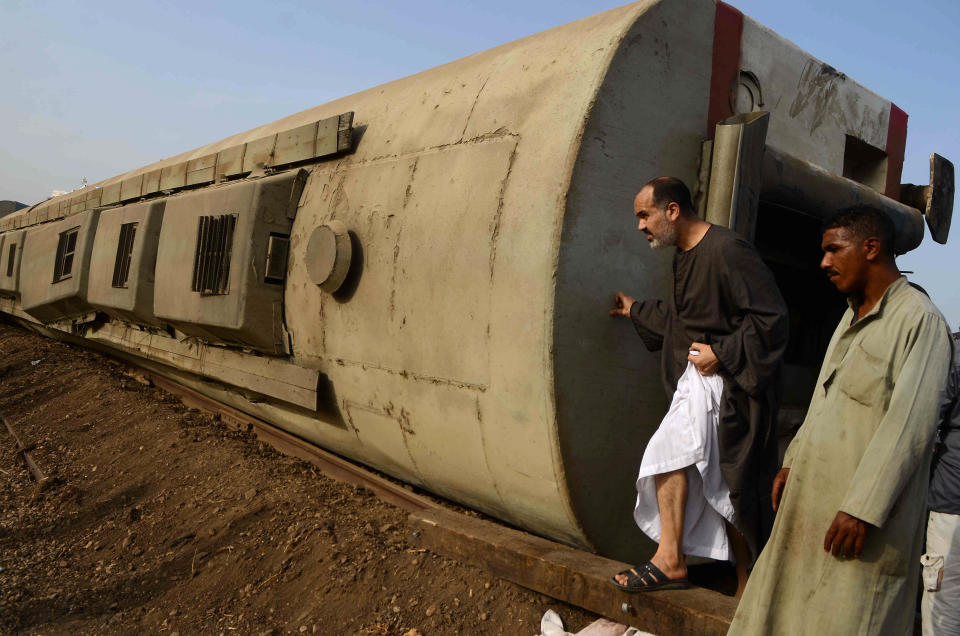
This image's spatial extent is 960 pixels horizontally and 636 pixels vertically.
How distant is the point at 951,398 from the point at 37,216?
10330 mm

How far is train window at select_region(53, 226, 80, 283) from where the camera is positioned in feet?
23.4

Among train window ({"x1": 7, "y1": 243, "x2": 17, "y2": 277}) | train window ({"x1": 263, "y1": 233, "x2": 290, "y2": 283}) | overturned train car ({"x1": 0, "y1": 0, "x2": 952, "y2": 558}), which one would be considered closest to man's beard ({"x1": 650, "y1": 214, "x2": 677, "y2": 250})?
overturned train car ({"x1": 0, "y1": 0, "x2": 952, "y2": 558})

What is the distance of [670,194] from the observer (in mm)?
2525

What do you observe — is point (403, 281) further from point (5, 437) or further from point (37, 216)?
point (37, 216)

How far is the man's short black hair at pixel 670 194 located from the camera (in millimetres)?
2523

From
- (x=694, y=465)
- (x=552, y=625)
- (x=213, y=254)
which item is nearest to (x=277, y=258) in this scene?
(x=213, y=254)

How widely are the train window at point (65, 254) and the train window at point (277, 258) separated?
382 cm

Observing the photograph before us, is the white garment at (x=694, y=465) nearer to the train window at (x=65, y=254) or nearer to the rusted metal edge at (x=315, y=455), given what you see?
the rusted metal edge at (x=315, y=455)

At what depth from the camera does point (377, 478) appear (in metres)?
3.95

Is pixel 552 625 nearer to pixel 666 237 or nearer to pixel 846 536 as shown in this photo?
pixel 846 536

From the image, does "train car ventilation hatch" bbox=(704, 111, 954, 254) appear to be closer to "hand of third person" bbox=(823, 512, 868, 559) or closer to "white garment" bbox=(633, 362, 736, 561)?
"white garment" bbox=(633, 362, 736, 561)

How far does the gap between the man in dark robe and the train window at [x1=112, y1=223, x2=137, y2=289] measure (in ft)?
15.4

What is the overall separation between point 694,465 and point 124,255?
16.8 ft

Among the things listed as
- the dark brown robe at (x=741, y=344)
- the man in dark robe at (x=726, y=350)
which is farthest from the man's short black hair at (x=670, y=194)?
the dark brown robe at (x=741, y=344)
